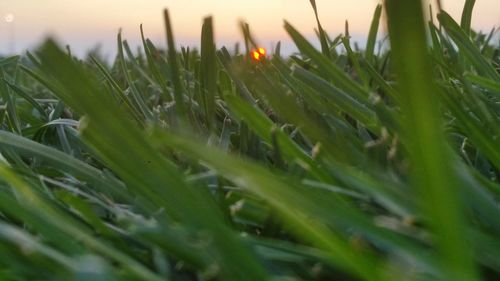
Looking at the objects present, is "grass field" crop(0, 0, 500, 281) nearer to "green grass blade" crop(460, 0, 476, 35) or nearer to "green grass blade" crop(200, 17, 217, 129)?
"green grass blade" crop(200, 17, 217, 129)

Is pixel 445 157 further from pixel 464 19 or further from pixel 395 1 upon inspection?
pixel 464 19

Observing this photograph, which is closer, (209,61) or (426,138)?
(426,138)

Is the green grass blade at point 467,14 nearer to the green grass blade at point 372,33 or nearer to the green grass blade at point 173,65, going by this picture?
the green grass blade at point 372,33

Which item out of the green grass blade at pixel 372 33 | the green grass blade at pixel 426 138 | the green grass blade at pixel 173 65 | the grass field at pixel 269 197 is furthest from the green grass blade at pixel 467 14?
the green grass blade at pixel 426 138

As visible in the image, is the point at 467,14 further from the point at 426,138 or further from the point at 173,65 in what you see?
the point at 426,138

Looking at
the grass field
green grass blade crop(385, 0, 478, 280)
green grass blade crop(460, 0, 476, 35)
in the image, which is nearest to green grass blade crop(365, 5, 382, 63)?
green grass blade crop(460, 0, 476, 35)

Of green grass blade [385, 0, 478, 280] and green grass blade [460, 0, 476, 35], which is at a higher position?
green grass blade [460, 0, 476, 35]

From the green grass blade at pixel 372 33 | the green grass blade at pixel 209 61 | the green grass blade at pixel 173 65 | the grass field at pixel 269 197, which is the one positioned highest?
the green grass blade at pixel 372 33

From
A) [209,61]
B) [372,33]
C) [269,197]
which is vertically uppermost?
[372,33]

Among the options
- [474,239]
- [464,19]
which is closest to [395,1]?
[474,239]

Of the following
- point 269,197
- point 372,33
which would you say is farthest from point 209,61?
point 372,33

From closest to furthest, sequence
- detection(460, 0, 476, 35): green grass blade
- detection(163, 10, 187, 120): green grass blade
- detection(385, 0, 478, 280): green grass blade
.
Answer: detection(385, 0, 478, 280): green grass blade < detection(163, 10, 187, 120): green grass blade < detection(460, 0, 476, 35): green grass blade
